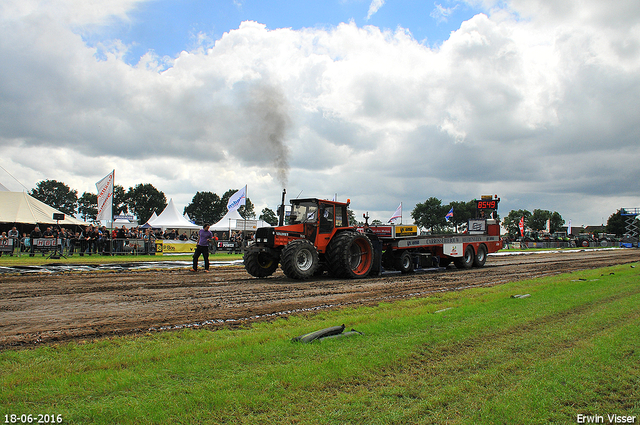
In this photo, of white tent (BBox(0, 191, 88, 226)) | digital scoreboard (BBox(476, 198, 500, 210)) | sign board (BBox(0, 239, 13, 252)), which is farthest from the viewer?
white tent (BBox(0, 191, 88, 226))

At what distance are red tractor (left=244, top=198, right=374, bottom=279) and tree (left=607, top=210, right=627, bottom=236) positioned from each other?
414 ft

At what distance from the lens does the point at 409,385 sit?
385cm

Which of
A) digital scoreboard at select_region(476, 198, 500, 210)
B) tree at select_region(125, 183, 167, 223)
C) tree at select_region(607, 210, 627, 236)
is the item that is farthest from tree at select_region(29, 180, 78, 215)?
tree at select_region(607, 210, 627, 236)

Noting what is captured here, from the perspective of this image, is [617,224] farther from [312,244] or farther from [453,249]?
[312,244]

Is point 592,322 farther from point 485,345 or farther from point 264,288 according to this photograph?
point 264,288

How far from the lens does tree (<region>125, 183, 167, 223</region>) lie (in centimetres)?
11162

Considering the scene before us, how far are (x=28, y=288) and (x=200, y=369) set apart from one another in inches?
332

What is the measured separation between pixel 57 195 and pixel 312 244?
5137 inches

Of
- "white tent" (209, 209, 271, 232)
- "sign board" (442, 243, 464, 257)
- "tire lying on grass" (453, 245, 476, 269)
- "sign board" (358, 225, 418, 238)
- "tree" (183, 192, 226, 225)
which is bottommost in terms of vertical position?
"tire lying on grass" (453, 245, 476, 269)

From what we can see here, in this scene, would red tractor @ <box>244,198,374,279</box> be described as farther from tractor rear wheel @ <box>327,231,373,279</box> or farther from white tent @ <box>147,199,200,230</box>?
white tent @ <box>147,199,200,230</box>

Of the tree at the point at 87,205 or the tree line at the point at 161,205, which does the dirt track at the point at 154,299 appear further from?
the tree at the point at 87,205

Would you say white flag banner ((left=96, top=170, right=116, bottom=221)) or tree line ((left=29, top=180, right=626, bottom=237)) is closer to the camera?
white flag banner ((left=96, top=170, right=116, bottom=221))

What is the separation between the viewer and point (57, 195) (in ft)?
395

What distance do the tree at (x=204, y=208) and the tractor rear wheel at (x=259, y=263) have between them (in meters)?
103
